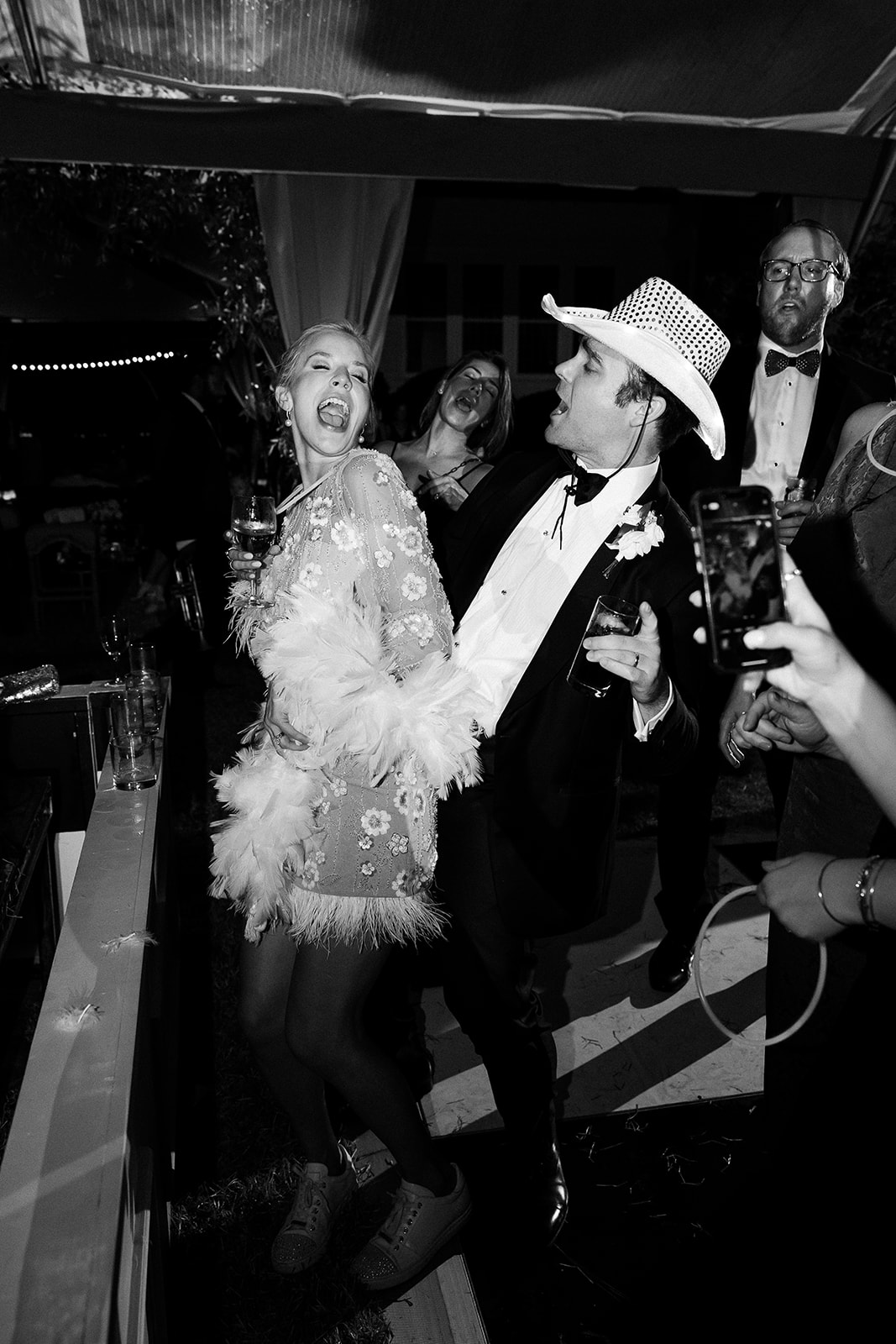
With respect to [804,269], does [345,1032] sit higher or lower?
lower

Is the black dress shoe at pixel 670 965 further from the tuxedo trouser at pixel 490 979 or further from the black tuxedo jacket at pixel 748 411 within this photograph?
the black tuxedo jacket at pixel 748 411

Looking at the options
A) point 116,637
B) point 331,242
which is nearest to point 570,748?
point 116,637

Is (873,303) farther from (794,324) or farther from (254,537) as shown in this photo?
(254,537)

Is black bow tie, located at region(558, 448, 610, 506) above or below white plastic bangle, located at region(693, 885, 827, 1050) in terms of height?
above

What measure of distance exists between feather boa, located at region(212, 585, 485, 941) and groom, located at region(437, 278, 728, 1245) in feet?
0.80

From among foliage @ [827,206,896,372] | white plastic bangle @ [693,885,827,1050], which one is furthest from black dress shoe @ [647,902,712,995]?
foliage @ [827,206,896,372]

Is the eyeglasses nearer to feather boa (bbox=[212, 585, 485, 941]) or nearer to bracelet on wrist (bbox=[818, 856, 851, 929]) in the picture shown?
feather boa (bbox=[212, 585, 485, 941])

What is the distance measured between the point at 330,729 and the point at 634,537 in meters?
0.76

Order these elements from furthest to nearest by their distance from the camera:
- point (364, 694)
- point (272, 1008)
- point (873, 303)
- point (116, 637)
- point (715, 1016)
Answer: point (873, 303)
point (116, 637)
point (272, 1008)
point (364, 694)
point (715, 1016)

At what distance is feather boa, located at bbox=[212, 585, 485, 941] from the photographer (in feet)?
6.07

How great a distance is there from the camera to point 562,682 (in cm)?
216

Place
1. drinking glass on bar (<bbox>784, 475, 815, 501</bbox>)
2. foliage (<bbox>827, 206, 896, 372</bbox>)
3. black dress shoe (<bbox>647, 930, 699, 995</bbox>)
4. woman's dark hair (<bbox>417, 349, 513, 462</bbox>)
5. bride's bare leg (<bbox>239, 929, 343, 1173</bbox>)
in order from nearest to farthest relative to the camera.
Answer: bride's bare leg (<bbox>239, 929, 343, 1173</bbox>) → drinking glass on bar (<bbox>784, 475, 815, 501</bbox>) → black dress shoe (<bbox>647, 930, 699, 995</bbox>) → woman's dark hair (<bbox>417, 349, 513, 462</bbox>) → foliage (<bbox>827, 206, 896, 372</bbox>)

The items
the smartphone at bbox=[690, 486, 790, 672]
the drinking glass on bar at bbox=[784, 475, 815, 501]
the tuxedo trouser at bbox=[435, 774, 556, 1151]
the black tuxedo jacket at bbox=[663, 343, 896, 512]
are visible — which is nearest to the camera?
the smartphone at bbox=[690, 486, 790, 672]

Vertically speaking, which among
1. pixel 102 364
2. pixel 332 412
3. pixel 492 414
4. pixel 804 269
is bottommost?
pixel 332 412
